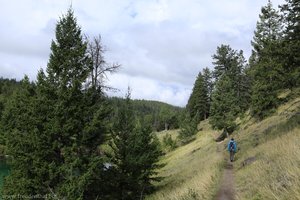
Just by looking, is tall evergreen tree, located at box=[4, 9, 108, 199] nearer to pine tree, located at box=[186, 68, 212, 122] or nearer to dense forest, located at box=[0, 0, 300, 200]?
dense forest, located at box=[0, 0, 300, 200]

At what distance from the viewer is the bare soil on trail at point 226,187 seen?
501 inches

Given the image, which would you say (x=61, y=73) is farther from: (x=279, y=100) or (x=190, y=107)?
(x=190, y=107)

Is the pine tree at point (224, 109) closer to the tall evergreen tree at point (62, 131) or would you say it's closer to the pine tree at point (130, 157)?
the pine tree at point (130, 157)

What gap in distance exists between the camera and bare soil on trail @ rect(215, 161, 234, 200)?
12735mm

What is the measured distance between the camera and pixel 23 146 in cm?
1778

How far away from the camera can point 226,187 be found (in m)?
14.6

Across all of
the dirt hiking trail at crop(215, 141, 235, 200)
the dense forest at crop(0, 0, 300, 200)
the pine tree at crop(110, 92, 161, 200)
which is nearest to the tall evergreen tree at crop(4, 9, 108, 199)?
the dense forest at crop(0, 0, 300, 200)

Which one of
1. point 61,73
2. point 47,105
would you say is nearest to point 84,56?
point 61,73

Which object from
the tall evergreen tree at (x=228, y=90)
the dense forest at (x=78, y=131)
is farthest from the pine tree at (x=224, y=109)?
the dense forest at (x=78, y=131)

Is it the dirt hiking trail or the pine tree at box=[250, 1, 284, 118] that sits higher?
the pine tree at box=[250, 1, 284, 118]

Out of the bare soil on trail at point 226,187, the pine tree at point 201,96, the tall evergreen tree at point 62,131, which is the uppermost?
the pine tree at point 201,96

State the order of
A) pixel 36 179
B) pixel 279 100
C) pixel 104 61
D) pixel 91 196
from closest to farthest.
→ pixel 36 179 → pixel 91 196 → pixel 104 61 → pixel 279 100

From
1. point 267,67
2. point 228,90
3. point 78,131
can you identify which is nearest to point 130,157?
point 78,131

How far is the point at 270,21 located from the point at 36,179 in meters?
52.1
